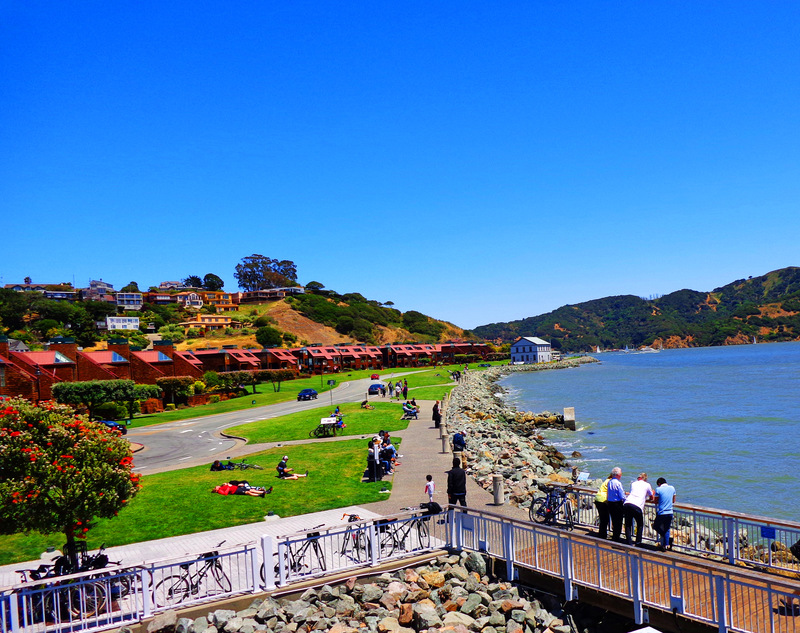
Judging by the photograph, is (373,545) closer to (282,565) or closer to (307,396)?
(282,565)

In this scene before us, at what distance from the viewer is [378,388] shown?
53625mm

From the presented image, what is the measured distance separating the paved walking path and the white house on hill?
13487 cm

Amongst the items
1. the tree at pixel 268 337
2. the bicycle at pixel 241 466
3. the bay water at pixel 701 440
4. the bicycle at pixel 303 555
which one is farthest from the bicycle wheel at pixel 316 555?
the tree at pixel 268 337

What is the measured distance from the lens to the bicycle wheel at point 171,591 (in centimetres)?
971

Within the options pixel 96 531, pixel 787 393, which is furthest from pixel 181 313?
pixel 96 531

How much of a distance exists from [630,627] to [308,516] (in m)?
9.24

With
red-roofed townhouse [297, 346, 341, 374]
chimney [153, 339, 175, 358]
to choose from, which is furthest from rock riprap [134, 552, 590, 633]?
red-roofed townhouse [297, 346, 341, 374]

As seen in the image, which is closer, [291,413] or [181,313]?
[291,413]

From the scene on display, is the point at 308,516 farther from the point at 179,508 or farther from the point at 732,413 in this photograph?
the point at 732,413

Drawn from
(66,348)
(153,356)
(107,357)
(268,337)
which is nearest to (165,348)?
(153,356)

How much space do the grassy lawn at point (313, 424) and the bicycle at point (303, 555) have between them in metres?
19.1

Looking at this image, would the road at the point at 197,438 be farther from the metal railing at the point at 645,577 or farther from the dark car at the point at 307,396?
the metal railing at the point at 645,577

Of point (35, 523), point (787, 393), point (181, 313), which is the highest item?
point (181, 313)

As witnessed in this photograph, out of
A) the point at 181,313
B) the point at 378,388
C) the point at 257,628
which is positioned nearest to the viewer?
the point at 257,628
